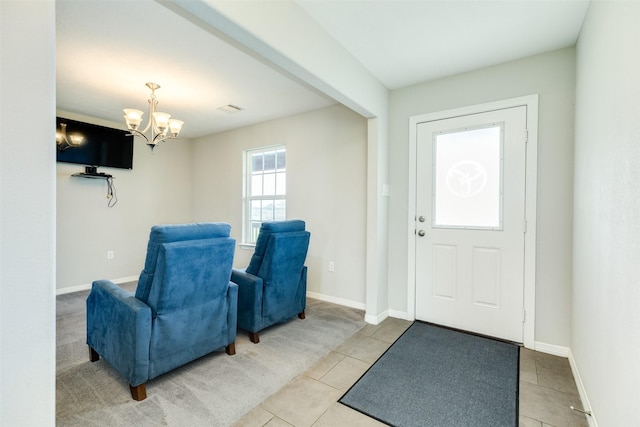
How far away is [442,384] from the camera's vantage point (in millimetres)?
1936

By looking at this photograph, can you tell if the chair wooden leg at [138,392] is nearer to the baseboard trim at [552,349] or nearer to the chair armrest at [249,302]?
the chair armrest at [249,302]

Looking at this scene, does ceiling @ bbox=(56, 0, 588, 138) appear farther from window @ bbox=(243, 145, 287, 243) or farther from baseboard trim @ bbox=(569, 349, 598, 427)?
baseboard trim @ bbox=(569, 349, 598, 427)

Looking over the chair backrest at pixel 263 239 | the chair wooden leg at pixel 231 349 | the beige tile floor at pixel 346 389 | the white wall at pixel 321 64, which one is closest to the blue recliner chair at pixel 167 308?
the chair wooden leg at pixel 231 349

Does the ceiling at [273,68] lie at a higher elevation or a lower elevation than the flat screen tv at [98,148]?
higher

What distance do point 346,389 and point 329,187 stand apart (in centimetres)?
230

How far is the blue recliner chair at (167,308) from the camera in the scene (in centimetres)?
175

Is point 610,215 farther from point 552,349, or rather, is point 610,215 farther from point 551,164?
point 552,349

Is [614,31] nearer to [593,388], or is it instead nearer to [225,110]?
[593,388]

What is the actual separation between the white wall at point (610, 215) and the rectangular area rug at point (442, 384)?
45cm

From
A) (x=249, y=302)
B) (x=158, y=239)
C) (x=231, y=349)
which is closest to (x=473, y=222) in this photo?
(x=249, y=302)

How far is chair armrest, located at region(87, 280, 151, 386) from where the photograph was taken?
172 centimetres

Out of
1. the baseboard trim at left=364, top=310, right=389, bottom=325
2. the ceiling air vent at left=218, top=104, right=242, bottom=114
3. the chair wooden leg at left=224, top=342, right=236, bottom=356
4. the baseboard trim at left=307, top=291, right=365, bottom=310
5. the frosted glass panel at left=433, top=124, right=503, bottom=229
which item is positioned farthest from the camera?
the ceiling air vent at left=218, top=104, right=242, bottom=114

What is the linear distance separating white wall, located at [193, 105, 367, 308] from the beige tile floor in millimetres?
1174

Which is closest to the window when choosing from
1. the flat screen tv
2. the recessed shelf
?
the flat screen tv
